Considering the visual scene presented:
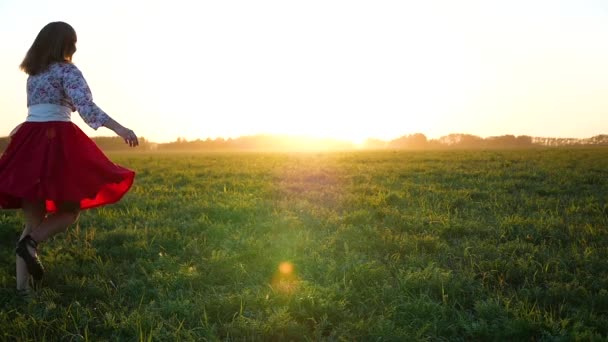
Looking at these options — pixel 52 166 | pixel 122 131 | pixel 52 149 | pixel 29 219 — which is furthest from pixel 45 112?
pixel 29 219

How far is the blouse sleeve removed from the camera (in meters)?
4.49

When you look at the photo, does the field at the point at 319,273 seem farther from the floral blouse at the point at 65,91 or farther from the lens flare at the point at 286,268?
the floral blouse at the point at 65,91

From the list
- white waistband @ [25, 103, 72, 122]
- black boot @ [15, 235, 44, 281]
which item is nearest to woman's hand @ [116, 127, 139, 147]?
white waistband @ [25, 103, 72, 122]

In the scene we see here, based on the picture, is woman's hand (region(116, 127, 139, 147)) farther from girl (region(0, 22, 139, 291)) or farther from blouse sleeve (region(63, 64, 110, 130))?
blouse sleeve (region(63, 64, 110, 130))

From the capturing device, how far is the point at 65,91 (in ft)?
15.0

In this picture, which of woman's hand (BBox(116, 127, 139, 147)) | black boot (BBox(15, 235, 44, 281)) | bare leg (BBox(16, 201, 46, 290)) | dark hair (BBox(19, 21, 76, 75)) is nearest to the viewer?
woman's hand (BBox(116, 127, 139, 147))

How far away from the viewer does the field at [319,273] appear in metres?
4.16

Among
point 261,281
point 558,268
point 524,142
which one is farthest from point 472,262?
point 524,142

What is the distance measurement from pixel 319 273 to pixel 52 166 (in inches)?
122

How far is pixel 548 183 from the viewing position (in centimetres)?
1305

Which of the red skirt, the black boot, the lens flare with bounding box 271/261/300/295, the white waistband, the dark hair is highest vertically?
the dark hair

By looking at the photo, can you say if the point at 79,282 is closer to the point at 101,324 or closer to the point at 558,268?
the point at 101,324

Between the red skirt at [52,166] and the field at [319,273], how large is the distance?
112cm

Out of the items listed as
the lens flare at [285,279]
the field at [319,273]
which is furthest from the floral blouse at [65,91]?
the lens flare at [285,279]
